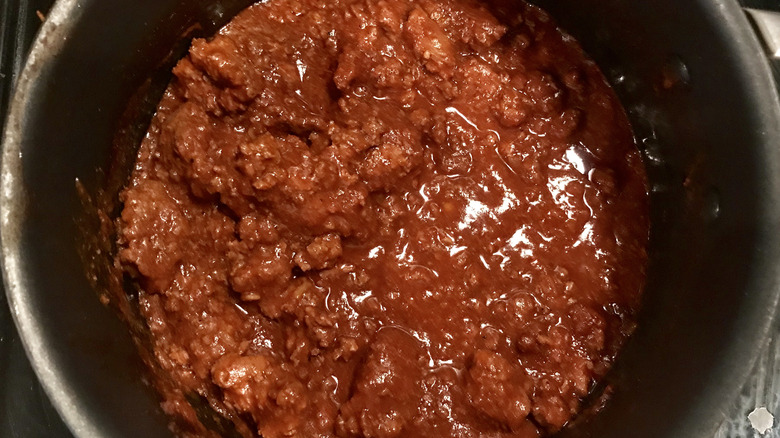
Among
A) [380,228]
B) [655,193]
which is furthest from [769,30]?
[380,228]

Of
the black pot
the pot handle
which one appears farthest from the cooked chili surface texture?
the pot handle

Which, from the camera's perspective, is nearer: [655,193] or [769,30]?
[769,30]

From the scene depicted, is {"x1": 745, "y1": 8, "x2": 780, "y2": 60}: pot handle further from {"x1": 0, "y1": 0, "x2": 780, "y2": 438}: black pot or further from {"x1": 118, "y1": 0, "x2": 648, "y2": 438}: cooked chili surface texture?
{"x1": 118, "y1": 0, "x2": 648, "y2": 438}: cooked chili surface texture

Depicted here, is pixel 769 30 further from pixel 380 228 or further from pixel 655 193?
pixel 380 228

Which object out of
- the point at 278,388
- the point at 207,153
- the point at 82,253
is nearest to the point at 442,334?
the point at 278,388

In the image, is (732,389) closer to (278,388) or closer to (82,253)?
(278,388)

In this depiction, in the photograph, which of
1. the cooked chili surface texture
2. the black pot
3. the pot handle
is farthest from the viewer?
the cooked chili surface texture

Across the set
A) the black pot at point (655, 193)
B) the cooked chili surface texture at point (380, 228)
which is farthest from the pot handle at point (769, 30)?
the cooked chili surface texture at point (380, 228)
